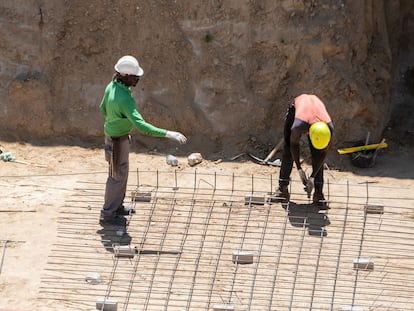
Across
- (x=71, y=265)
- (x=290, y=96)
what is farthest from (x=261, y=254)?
(x=290, y=96)

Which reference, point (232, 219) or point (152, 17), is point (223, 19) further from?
point (232, 219)

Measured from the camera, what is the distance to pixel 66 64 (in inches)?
382

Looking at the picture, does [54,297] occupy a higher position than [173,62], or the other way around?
[173,62]

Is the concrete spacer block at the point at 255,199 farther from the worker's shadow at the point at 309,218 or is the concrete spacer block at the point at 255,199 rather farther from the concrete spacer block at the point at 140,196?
the concrete spacer block at the point at 140,196

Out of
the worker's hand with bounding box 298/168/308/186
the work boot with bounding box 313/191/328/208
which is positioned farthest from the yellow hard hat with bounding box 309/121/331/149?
the work boot with bounding box 313/191/328/208

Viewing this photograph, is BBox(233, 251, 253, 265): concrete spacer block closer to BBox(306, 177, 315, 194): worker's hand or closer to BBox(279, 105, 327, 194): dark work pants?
BBox(306, 177, 315, 194): worker's hand

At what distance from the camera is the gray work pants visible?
24.2 ft

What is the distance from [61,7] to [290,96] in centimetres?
283

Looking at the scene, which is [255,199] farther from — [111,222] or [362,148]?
[362,148]

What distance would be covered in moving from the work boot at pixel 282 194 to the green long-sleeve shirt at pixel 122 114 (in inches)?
56.0

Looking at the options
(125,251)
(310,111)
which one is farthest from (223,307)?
(310,111)

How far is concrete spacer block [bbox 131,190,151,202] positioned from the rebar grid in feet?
0.16

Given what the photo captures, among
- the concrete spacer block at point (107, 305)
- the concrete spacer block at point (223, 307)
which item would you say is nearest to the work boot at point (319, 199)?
the concrete spacer block at point (223, 307)

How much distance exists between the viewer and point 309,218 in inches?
303
